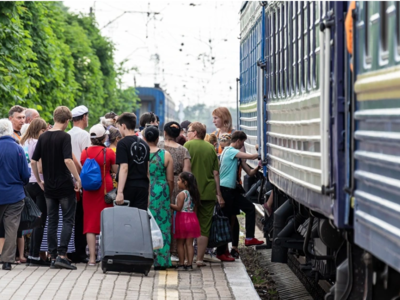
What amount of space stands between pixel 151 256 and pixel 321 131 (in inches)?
162

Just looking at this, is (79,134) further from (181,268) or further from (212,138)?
(212,138)

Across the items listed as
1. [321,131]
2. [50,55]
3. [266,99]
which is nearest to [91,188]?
[266,99]

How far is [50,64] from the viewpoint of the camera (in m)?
25.9

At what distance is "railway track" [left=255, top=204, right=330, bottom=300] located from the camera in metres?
10.5

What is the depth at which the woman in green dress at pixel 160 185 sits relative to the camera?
10602 millimetres

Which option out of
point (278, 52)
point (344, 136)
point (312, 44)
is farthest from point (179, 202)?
point (344, 136)

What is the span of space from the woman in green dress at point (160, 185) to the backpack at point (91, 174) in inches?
24.1

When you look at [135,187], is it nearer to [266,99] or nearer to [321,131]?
[266,99]

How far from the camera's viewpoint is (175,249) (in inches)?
438

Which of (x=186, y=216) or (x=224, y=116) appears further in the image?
(x=224, y=116)

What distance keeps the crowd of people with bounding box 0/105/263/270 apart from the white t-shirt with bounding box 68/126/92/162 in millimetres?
12

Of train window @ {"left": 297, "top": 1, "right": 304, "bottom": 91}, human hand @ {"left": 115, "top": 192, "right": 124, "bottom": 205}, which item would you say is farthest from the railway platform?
train window @ {"left": 297, "top": 1, "right": 304, "bottom": 91}

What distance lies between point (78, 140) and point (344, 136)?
245 inches

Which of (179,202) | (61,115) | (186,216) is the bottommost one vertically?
(186,216)
